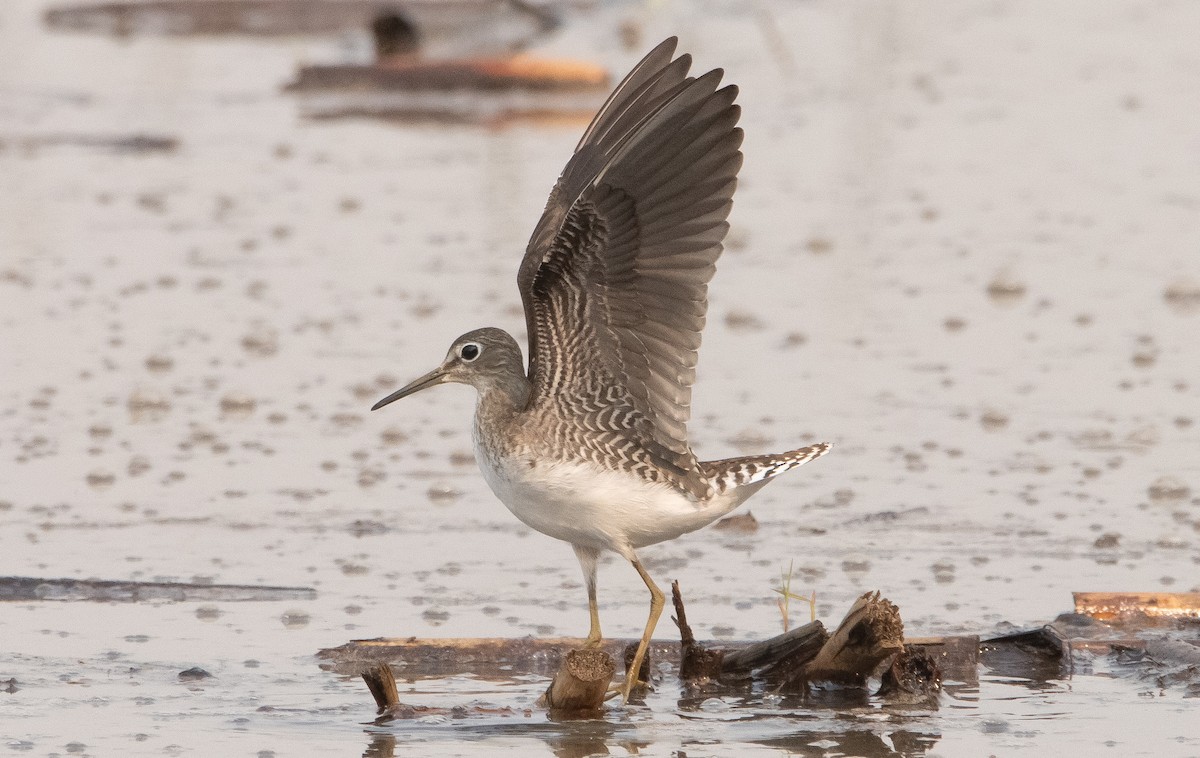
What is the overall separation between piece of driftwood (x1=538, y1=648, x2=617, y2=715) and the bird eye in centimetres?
93

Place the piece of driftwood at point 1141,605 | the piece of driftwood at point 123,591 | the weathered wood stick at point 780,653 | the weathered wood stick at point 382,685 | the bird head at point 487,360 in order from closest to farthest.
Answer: the weathered wood stick at point 382,685 < the weathered wood stick at point 780,653 < the piece of driftwood at point 1141,605 < the bird head at point 487,360 < the piece of driftwood at point 123,591

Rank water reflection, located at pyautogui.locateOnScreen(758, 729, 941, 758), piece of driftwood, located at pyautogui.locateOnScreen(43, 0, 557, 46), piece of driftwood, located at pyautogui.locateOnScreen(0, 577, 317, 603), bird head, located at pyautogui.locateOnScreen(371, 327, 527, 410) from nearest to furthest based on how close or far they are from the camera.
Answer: water reflection, located at pyautogui.locateOnScreen(758, 729, 941, 758) → bird head, located at pyautogui.locateOnScreen(371, 327, 527, 410) → piece of driftwood, located at pyautogui.locateOnScreen(0, 577, 317, 603) → piece of driftwood, located at pyautogui.locateOnScreen(43, 0, 557, 46)

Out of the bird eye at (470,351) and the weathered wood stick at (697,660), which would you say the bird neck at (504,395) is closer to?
the bird eye at (470,351)

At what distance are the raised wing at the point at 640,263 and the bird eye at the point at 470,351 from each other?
0.15m

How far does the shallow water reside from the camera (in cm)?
500

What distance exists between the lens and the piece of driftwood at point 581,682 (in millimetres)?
4812

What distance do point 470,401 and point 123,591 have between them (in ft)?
8.42

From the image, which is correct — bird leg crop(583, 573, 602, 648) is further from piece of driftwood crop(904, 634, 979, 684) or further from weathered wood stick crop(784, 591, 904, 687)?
piece of driftwood crop(904, 634, 979, 684)

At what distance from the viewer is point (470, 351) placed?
546 centimetres

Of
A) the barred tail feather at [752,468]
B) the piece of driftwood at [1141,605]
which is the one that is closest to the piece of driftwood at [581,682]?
the barred tail feather at [752,468]

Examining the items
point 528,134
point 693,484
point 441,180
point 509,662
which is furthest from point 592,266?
point 528,134

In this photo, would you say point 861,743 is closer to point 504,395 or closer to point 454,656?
point 454,656

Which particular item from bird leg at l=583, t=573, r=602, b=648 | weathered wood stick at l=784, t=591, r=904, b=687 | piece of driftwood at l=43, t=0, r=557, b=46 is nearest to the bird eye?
bird leg at l=583, t=573, r=602, b=648

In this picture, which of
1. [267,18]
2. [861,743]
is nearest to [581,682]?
[861,743]
